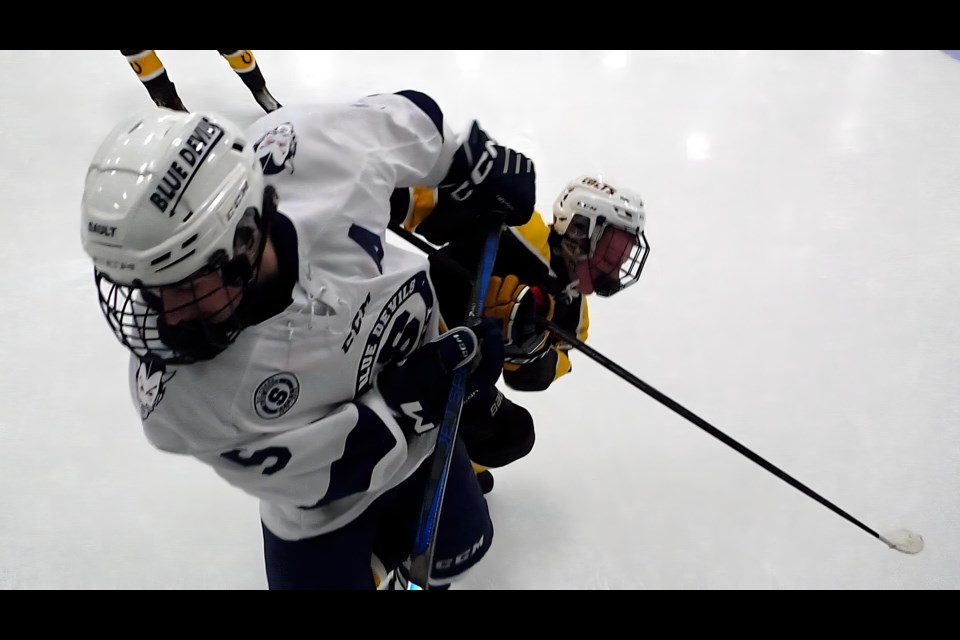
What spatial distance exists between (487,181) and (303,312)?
0.50 metres

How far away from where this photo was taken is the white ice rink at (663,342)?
1.64m

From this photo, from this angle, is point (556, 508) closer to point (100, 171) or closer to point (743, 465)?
point (743, 465)

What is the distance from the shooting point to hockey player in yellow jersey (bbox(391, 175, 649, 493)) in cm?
141

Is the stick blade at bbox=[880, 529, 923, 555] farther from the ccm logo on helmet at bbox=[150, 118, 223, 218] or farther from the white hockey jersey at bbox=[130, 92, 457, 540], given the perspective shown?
the ccm logo on helmet at bbox=[150, 118, 223, 218]

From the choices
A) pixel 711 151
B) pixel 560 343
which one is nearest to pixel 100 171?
pixel 560 343

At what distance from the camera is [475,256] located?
1455 millimetres

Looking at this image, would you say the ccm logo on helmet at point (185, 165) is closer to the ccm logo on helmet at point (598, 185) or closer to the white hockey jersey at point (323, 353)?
the white hockey jersey at point (323, 353)

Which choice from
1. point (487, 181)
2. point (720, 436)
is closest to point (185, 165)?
point (487, 181)

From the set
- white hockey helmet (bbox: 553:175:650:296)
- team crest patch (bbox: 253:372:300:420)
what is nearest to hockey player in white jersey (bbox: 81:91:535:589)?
team crest patch (bbox: 253:372:300:420)

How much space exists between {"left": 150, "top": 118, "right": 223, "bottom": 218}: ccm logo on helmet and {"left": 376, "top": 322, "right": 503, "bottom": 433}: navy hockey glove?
17.2 inches

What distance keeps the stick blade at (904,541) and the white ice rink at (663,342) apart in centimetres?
4

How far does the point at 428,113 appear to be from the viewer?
4.21 ft

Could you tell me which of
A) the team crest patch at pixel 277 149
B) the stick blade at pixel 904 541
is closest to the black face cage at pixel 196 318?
the team crest patch at pixel 277 149

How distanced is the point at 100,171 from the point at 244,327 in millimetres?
242
